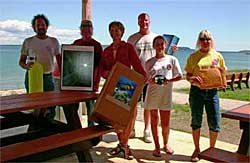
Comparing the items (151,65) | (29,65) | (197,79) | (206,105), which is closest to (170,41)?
(151,65)

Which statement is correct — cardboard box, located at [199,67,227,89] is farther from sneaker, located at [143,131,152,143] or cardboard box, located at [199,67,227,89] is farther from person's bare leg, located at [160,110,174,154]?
sneaker, located at [143,131,152,143]

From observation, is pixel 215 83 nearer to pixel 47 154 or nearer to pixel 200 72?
pixel 200 72

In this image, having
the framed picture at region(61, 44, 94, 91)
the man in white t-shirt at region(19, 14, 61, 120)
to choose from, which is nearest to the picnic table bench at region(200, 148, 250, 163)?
the framed picture at region(61, 44, 94, 91)

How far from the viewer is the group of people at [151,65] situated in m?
2.97

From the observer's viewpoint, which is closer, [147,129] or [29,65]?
[29,65]

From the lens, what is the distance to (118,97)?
2682 millimetres

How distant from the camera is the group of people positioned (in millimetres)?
2969

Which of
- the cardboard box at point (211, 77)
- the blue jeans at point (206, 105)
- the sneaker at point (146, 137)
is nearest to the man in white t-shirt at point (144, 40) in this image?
the sneaker at point (146, 137)

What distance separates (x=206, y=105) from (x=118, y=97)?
0.85 metres

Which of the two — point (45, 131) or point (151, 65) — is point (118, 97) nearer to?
point (151, 65)

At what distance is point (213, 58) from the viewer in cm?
293

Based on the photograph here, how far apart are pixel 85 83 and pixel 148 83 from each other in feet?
1.93

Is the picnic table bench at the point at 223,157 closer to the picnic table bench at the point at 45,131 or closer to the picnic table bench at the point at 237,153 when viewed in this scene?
the picnic table bench at the point at 237,153

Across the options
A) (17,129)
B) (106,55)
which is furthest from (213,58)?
(17,129)
